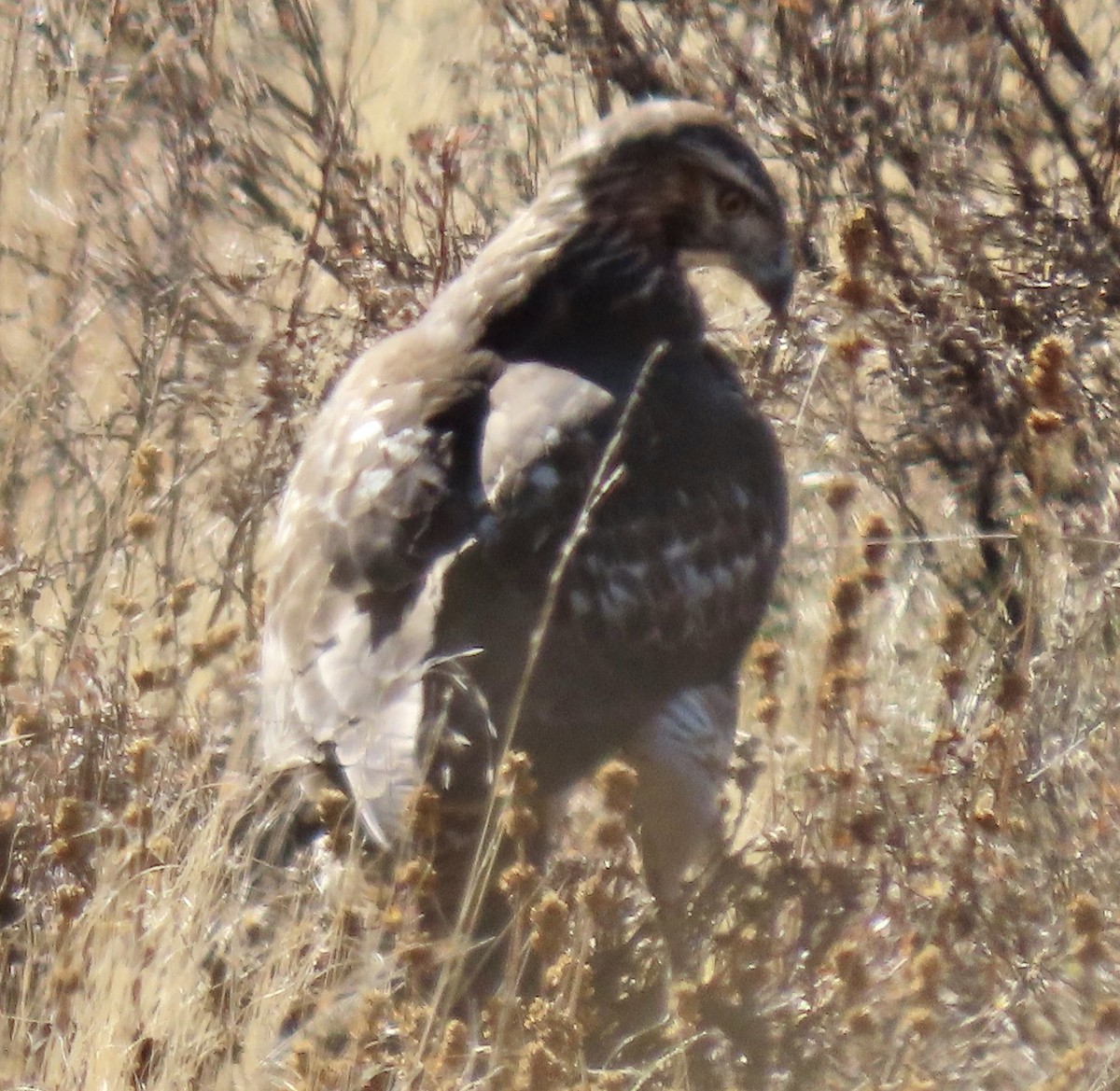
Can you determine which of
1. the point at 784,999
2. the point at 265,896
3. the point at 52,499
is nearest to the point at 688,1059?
the point at 784,999

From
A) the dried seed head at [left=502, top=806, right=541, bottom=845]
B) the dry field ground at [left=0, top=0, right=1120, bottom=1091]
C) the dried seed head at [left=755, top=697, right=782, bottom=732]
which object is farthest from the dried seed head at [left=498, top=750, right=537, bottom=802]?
the dried seed head at [left=755, top=697, right=782, bottom=732]

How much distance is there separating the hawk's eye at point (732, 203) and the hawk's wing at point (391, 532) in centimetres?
70

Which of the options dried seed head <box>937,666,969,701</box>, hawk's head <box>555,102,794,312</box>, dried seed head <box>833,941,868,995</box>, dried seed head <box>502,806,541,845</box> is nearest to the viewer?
dried seed head <box>502,806,541,845</box>

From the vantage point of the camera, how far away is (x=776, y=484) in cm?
512

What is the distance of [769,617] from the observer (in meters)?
5.73

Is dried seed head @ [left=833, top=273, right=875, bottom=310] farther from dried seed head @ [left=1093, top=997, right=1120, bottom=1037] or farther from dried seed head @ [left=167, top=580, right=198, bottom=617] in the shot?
dried seed head @ [left=167, top=580, right=198, bottom=617]

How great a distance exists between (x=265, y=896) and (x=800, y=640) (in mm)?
2150

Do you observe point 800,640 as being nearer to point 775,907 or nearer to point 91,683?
point 775,907

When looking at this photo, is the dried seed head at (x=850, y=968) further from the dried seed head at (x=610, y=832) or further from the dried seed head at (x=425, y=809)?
the dried seed head at (x=425, y=809)

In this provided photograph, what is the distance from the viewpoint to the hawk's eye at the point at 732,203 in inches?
204

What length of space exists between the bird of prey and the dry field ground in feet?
0.64

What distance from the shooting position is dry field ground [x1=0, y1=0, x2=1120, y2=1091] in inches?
145

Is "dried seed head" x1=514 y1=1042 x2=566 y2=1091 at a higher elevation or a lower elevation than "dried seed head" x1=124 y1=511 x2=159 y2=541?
lower

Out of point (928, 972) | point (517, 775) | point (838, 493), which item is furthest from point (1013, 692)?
point (517, 775)
